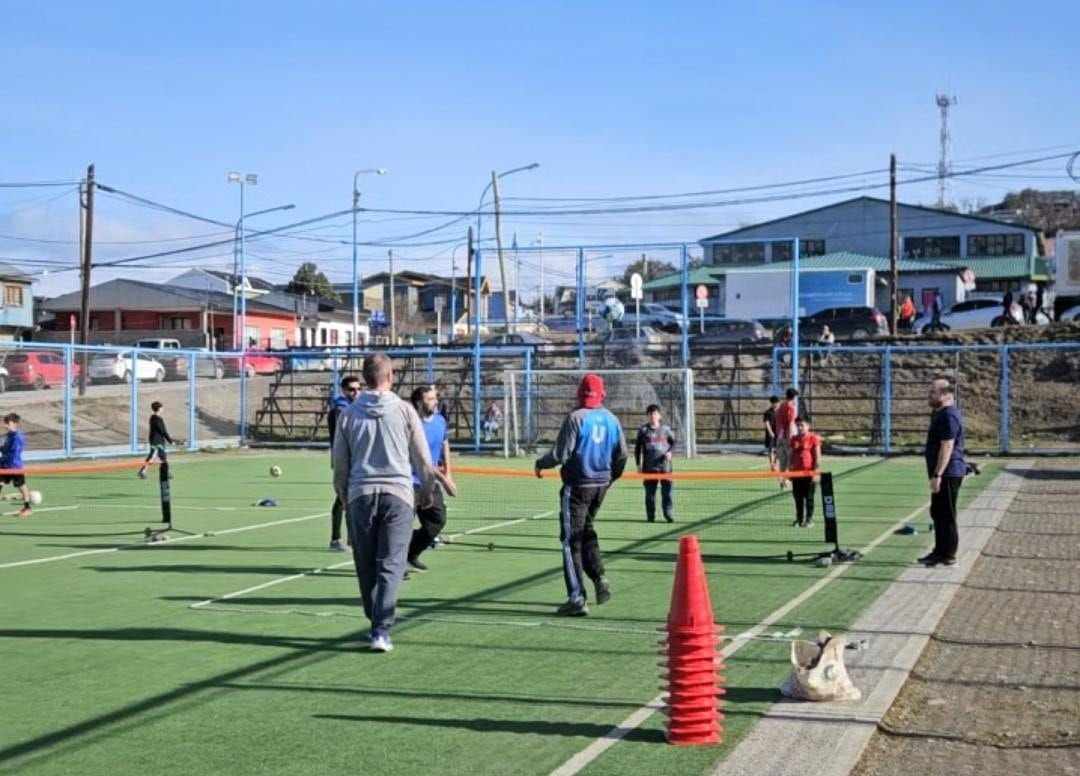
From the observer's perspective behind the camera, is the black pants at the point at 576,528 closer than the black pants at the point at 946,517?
Yes

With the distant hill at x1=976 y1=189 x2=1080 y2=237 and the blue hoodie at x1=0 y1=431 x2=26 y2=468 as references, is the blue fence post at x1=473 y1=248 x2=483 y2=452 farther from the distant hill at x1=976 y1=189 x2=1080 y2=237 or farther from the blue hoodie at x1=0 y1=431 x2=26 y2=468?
the distant hill at x1=976 y1=189 x2=1080 y2=237

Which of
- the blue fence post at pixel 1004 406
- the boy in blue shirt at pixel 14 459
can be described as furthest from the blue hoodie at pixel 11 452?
the blue fence post at pixel 1004 406

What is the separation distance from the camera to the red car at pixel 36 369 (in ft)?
108

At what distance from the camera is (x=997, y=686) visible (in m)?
8.72

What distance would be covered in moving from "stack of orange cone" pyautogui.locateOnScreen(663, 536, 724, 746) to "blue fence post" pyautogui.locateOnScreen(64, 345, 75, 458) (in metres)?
28.6

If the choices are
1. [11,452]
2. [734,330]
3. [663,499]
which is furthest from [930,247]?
[11,452]

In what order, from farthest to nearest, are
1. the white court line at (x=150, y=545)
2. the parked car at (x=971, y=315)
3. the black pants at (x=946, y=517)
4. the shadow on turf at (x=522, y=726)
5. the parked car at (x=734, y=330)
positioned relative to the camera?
1. the parked car at (x=971, y=315)
2. the parked car at (x=734, y=330)
3. the white court line at (x=150, y=545)
4. the black pants at (x=946, y=517)
5. the shadow on turf at (x=522, y=726)

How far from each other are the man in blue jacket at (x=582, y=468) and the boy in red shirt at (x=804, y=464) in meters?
7.44

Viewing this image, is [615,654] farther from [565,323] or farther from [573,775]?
[565,323]

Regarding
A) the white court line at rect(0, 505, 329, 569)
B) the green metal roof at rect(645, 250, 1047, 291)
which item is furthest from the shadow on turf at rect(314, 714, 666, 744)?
the green metal roof at rect(645, 250, 1047, 291)

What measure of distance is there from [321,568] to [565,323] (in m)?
50.5

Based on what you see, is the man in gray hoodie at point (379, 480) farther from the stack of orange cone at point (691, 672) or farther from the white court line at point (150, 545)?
the white court line at point (150, 545)

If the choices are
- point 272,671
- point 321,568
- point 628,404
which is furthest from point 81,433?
point 272,671

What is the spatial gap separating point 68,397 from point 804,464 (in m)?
21.3
